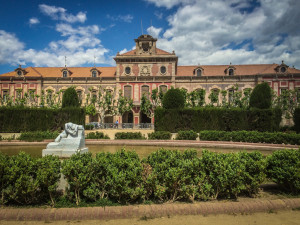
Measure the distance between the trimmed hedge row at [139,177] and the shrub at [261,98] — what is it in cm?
1663

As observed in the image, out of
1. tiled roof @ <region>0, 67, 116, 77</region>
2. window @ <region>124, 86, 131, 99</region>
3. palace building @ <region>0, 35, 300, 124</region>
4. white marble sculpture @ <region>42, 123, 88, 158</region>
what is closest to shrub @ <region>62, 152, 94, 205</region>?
white marble sculpture @ <region>42, 123, 88, 158</region>

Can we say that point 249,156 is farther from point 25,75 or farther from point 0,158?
point 25,75

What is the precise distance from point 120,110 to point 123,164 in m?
26.3

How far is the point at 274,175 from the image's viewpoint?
448cm

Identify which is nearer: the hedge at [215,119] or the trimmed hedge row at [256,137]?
the trimmed hedge row at [256,137]

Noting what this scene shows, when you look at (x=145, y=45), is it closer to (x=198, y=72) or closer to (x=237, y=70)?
(x=198, y=72)

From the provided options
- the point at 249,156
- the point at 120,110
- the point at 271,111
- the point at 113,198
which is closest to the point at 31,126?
the point at 120,110

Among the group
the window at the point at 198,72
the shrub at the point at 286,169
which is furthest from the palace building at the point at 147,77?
the shrub at the point at 286,169

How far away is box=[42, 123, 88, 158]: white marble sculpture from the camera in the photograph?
311 inches

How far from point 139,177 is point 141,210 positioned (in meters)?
0.62

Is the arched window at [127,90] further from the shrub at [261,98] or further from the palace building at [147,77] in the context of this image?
the shrub at [261,98]

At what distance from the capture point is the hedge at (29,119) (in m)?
19.7

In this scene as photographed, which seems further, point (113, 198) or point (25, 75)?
point (25, 75)

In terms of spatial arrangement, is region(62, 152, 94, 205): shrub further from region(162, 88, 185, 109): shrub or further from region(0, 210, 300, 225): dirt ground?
region(162, 88, 185, 109): shrub
